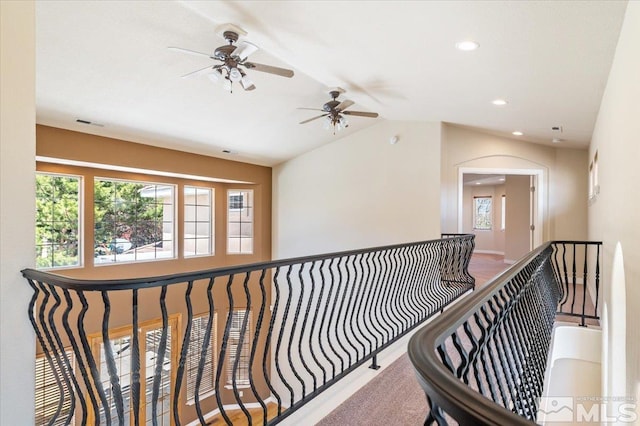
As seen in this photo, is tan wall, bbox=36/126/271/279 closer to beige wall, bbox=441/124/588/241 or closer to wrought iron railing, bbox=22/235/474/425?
wrought iron railing, bbox=22/235/474/425

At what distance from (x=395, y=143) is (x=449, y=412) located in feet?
21.6

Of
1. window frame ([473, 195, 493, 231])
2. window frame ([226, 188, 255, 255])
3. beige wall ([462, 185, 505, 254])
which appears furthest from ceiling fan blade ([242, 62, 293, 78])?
window frame ([473, 195, 493, 231])

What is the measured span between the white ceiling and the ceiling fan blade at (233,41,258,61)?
26 centimetres

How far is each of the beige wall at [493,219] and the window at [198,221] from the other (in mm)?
8228

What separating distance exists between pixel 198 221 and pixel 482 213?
31.2ft

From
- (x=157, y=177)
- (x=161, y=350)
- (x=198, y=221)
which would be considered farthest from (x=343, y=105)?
(x=198, y=221)

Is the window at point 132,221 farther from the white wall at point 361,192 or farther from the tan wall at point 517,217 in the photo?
the tan wall at point 517,217

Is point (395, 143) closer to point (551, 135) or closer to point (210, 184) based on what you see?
point (551, 135)

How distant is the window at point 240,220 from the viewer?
8.15 m

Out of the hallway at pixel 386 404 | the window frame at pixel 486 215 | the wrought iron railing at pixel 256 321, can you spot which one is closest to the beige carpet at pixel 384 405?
the hallway at pixel 386 404

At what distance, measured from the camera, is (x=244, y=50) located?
327cm

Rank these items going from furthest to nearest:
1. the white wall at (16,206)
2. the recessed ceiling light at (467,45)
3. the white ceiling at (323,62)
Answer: the recessed ceiling light at (467,45)
the white ceiling at (323,62)
the white wall at (16,206)

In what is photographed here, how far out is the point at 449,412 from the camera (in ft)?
2.16

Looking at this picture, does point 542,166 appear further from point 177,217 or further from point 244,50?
point 177,217
